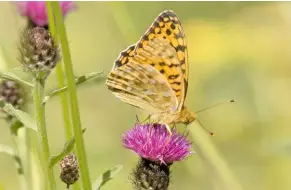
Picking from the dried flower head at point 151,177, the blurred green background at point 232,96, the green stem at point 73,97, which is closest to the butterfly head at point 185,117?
the dried flower head at point 151,177

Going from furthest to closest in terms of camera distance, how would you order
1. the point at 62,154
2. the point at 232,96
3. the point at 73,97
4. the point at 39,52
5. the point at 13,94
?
1. the point at 232,96
2. the point at 13,94
3. the point at 39,52
4. the point at 62,154
5. the point at 73,97

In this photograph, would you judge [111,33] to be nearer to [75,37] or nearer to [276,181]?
[75,37]

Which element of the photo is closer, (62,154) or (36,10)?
(62,154)

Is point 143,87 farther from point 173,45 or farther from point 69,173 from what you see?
point 69,173

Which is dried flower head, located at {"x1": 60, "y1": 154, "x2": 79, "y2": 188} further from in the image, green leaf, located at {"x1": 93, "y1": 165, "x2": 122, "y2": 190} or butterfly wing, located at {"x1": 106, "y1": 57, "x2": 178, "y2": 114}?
butterfly wing, located at {"x1": 106, "y1": 57, "x2": 178, "y2": 114}

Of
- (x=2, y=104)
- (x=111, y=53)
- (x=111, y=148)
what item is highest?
(x=2, y=104)

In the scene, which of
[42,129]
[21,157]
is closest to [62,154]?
[42,129]

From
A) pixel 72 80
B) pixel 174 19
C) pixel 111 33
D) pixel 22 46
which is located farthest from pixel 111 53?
pixel 72 80
